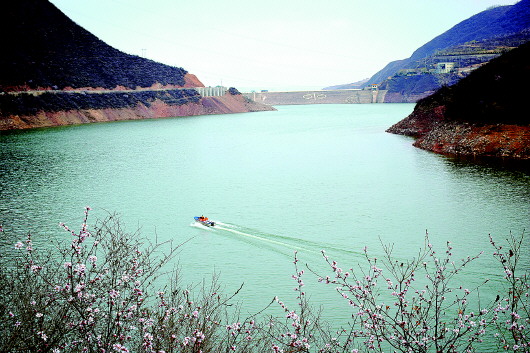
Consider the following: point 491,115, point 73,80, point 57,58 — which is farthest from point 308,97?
point 491,115

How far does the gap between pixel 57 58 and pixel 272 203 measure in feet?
269

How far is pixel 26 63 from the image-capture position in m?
76.7

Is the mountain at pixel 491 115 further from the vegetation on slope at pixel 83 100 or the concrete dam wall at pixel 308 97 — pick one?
the concrete dam wall at pixel 308 97

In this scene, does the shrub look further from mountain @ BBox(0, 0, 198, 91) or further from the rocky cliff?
mountain @ BBox(0, 0, 198, 91)

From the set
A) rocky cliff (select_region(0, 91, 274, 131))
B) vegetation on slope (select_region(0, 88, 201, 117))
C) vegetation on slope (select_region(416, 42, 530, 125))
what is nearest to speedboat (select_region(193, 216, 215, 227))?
vegetation on slope (select_region(416, 42, 530, 125))

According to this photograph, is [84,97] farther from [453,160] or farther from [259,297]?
[259,297]

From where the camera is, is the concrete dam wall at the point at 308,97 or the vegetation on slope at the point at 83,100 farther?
the concrete dam wall at the point at 308,97

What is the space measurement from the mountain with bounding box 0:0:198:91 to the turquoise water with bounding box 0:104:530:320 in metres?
45.1

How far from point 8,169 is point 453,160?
1168 inches

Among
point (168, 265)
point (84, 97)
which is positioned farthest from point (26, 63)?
point (168, 265)

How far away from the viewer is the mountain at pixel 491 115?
3000 cm

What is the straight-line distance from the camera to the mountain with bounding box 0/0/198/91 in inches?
2960

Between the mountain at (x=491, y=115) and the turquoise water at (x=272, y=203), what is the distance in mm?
2673

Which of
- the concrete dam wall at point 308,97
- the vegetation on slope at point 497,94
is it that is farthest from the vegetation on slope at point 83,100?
the concrete dam wall at point 308,97
